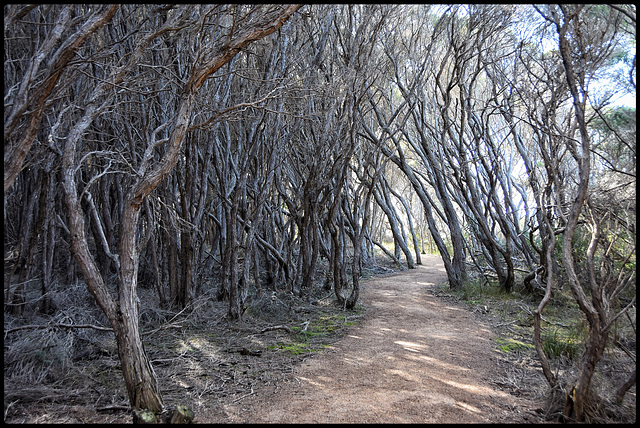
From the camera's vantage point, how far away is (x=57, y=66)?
305 centimetres

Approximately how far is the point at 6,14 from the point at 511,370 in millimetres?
5105

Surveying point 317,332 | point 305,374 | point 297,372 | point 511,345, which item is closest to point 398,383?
point 305,374

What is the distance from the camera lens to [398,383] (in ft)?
13.5

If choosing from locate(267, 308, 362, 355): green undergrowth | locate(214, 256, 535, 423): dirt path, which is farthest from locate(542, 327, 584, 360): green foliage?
locate(267, 308, 362, 355): green undergrowth

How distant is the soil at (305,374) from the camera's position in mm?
3418

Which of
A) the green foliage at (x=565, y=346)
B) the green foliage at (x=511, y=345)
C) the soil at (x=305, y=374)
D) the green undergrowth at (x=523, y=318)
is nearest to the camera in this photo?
the soil at (x=305, y=374)

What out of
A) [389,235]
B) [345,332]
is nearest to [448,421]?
[345,332]

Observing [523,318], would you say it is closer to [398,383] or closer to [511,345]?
[511,345]

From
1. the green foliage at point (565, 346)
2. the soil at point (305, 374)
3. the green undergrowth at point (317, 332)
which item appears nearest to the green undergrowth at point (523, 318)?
the green foliage at point (565, 346)

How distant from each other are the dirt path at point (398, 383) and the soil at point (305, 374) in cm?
1

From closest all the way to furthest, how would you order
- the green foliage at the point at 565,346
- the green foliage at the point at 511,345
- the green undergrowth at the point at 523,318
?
the green foliage at the point at 565,346 < the green undergrowth at the point at 523,318 < the green foliage at the point at 511,345

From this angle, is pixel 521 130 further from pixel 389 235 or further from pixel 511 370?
pixel 389 235

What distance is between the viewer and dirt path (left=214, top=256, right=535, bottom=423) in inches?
135

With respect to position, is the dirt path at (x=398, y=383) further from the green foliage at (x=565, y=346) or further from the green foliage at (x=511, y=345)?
the green foliage at (x=565, y=346)
